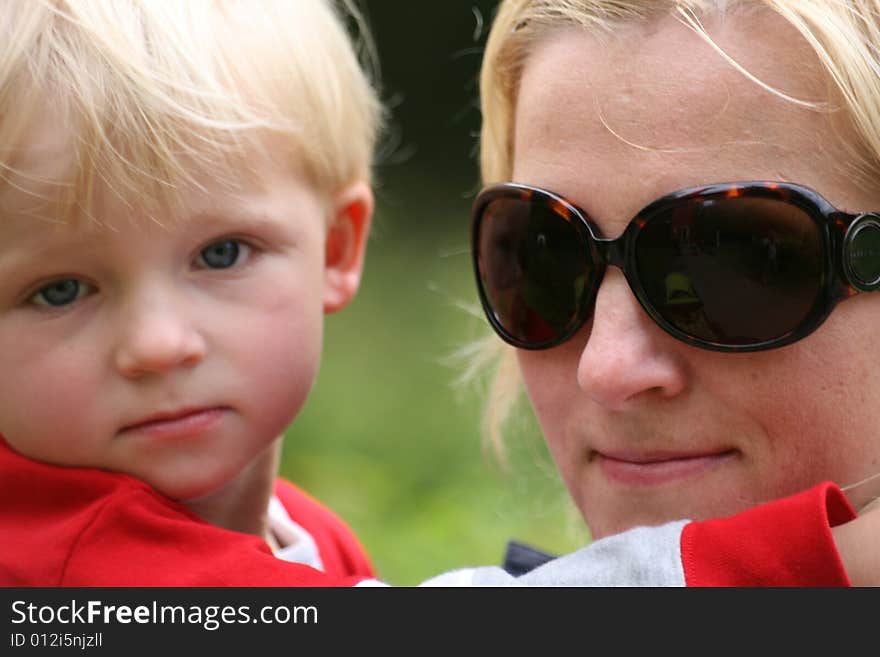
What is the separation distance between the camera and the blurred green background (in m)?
4.70

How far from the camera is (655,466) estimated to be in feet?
5.75

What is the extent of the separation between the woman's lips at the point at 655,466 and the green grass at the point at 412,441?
1.82 meters

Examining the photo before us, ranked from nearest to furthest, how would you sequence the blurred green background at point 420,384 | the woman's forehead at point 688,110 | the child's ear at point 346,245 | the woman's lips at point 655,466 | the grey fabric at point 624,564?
the grey fabric at point 624,564, the woman's forehead at point 688,110, the woman's lips at point 655,466, the child's ear at point 346,245, the blurred green background at point 420,384

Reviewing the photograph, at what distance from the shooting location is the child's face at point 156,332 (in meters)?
1.89

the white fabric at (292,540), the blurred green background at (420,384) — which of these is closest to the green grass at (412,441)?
the blurred green background at (420,384)

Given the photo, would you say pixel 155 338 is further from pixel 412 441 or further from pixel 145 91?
pixel 412 441

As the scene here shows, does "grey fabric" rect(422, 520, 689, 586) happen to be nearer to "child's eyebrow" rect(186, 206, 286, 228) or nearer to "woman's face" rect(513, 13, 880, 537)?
"woman's face" rect(513, 13, 880, 537)

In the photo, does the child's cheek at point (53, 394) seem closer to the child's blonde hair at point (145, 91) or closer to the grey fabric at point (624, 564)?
the child's blonde hair at point (145, 91)

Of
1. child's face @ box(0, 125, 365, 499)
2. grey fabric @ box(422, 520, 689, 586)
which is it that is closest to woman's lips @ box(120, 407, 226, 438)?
Result: child's face @ box(0, 125, 365, 499)

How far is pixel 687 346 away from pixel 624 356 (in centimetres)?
10

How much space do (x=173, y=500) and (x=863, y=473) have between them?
1.13m

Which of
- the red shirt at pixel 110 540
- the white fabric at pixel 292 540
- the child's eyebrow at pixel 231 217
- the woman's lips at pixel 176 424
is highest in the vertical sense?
the child's eyebrow at pixel 231 217

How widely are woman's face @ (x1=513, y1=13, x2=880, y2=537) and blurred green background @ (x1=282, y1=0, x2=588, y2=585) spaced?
2.72 feet

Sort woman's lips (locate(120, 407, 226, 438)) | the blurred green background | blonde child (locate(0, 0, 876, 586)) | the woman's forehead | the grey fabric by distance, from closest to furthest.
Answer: the grey fabric < the woman's forehead < blonde child (locate(0, 0, 876, 586)) < woman's lips (locate(120, 407, 226, 438)) < the blurred green background
